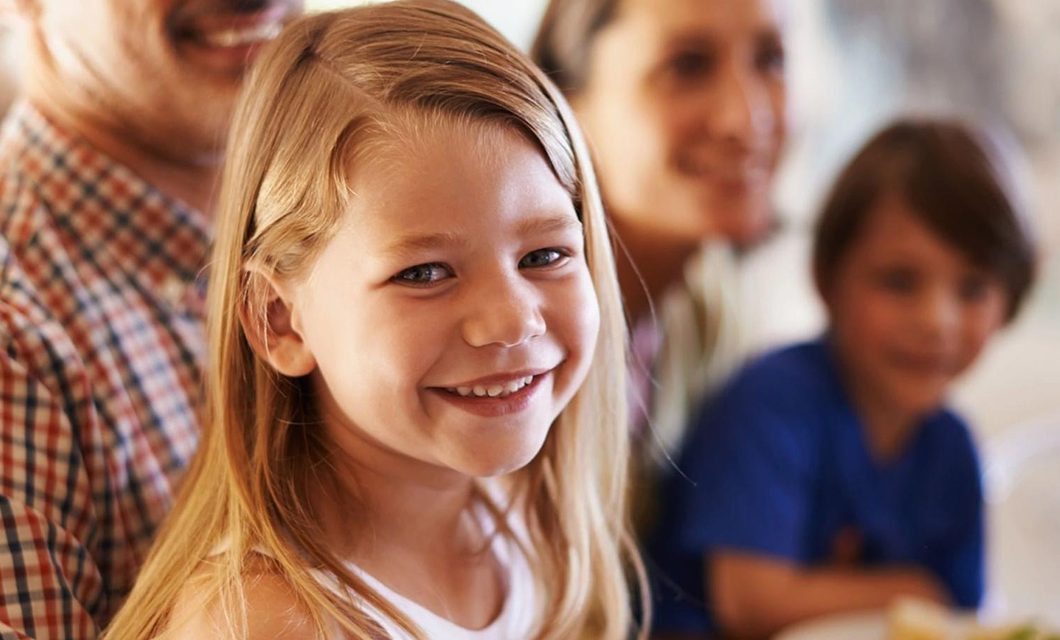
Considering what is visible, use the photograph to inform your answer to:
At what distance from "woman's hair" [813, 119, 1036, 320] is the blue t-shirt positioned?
0.60ft

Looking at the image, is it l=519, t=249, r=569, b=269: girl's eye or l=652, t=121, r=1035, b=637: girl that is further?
l=652, t=121, r=1035, b=637: girl

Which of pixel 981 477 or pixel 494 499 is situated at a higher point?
pixel 494 499

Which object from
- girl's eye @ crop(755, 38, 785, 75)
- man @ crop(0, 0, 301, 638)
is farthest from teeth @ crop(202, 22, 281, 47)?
girl's eye @ crop(755, 38, 785, 75)

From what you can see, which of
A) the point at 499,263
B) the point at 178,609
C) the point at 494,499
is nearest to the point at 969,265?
the point at 494,499

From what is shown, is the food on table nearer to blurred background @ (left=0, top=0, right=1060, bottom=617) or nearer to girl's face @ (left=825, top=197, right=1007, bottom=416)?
girl's face @ (left=825, top=197, right=1007, bottom=416)

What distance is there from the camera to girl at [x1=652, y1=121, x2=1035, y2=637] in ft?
4.65

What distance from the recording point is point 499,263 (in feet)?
2.43

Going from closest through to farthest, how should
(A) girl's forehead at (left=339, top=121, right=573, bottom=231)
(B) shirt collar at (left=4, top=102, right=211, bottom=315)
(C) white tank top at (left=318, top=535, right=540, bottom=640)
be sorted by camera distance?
(A) girl's forehead at (left=339, top=121, right=573, bottom=231) → (C) white tank top at (left=318, top=535, right=540, bottom=640) → (B) shirt collar at (left=4, top=102, right=211, bottom=315)

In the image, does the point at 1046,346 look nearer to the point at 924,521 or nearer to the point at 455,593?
the point at 924,521

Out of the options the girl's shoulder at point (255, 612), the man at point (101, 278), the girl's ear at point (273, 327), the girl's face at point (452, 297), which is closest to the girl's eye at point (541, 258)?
the girl's face at point (452, 297)

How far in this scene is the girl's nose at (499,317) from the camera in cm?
73

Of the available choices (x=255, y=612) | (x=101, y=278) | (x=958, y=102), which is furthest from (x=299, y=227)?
(x=958, y=102)

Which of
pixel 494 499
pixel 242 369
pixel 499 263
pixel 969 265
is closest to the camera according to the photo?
pixel 499 263

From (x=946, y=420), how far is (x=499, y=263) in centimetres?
103
